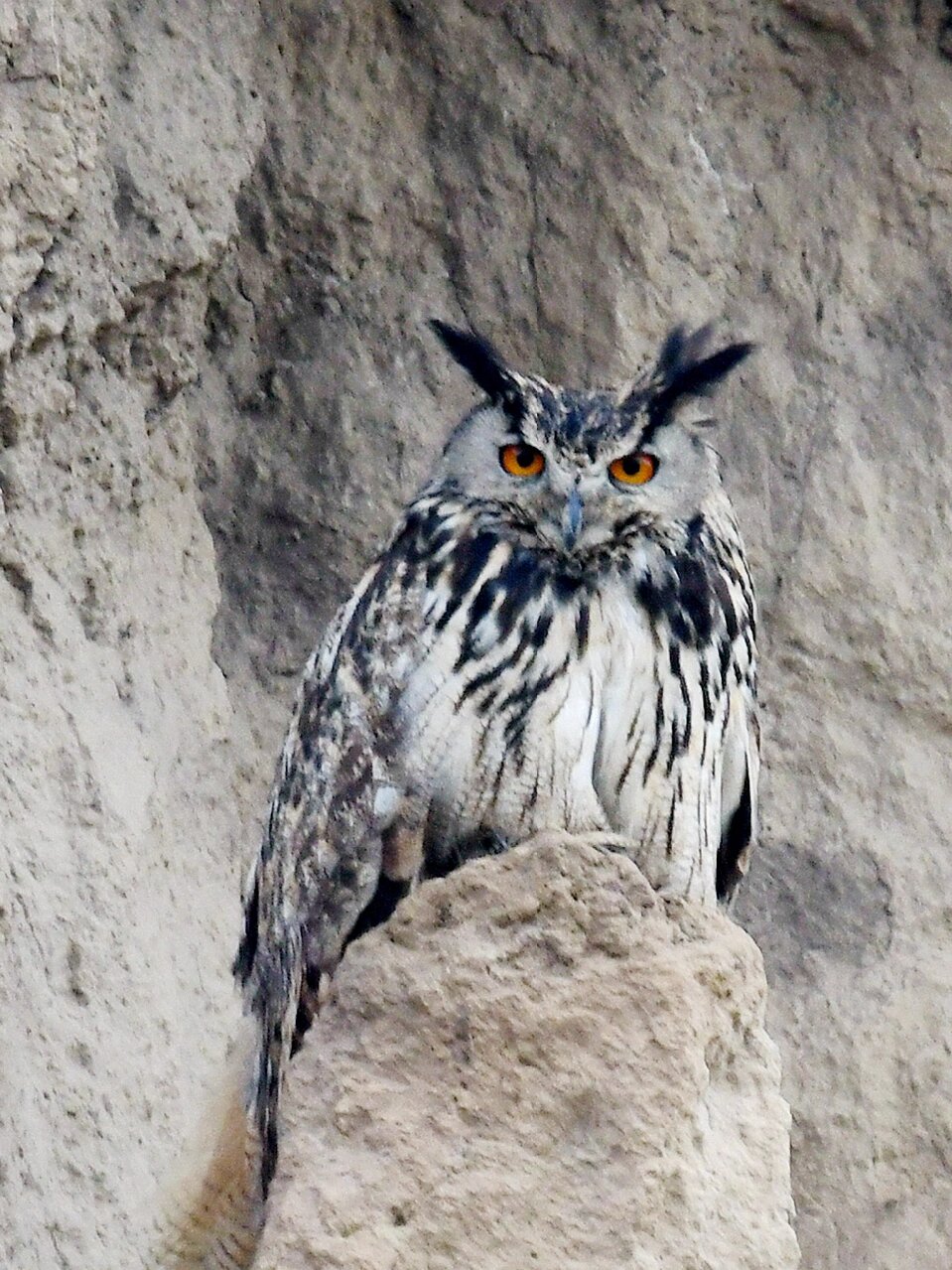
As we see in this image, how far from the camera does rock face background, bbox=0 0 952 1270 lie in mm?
4016

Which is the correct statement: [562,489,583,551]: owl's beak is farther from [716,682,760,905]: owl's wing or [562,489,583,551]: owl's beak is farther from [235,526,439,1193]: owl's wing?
[716,682,760,905]: owl's wing

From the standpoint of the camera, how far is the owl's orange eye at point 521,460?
315 centimetres

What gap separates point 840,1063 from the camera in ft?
14.0

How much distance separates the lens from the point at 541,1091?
2.48 meters

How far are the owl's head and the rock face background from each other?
3.05 ft

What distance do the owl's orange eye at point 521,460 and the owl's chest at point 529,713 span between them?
0.18 meters

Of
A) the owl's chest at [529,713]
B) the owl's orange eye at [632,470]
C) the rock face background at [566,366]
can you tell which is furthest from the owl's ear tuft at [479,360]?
the rock face background at [566,366]

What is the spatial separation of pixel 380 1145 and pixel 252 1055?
0.69 meters

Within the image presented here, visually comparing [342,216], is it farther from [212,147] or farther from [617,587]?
[617,587]

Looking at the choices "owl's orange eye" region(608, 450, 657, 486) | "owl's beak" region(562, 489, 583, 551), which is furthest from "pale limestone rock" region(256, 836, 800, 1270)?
"owl's orange eye" region(608, 450, 657, 486)

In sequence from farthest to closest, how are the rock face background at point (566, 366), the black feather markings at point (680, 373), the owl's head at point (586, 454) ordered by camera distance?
the rock face background at point (566, 366) < the black feather markings at point (680, 373) < the owl's head at point (586, 454)

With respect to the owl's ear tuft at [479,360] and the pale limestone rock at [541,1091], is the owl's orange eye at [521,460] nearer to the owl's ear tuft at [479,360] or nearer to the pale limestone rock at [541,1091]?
the owl's ear tuft at [479,360]

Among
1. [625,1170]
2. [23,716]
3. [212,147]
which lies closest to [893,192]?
[212,147]

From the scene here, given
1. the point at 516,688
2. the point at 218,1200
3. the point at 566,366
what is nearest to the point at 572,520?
the point at 516,688
